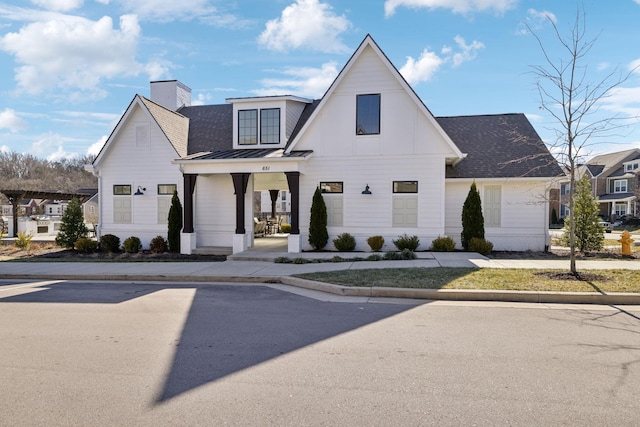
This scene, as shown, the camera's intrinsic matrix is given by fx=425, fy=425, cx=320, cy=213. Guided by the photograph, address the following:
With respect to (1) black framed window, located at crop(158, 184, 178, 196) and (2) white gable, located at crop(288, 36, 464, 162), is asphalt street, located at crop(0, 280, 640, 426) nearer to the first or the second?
(2) white gable, located at crop(288, 36, 464, 162)

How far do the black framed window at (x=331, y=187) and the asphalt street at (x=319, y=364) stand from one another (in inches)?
364

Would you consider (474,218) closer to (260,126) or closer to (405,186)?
(405,186)

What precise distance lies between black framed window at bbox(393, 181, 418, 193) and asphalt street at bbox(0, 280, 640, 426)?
884 centimetres

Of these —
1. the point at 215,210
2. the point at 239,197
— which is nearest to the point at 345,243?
the point at 239,197

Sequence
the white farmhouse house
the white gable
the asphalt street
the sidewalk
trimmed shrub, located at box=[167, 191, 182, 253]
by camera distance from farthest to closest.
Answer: trimmed shrub, located at box=[167, 191, 182, 253], the white farmhouse house, the white gable, the sidewalk, the asphalt street

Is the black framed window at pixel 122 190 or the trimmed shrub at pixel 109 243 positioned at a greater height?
the black framed window at pixel 122 190

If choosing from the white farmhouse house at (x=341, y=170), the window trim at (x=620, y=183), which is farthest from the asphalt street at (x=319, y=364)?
the window trim at (x=620, y=183)

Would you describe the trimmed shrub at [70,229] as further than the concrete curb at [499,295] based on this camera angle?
Yes

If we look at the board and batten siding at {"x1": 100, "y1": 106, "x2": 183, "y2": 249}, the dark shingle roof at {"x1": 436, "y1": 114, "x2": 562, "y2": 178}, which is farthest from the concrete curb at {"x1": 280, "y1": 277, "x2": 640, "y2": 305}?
the board and batten siding at {"x1": 100, "y1": 106, "x2": 183, "y2": 249}

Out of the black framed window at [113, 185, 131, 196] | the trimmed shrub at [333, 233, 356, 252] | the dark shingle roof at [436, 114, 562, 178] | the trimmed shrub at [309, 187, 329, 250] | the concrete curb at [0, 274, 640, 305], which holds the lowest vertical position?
the concrete curb at [0, 274, 640, 305]

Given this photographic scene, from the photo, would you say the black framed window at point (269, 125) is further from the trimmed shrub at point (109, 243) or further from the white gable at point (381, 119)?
the trimmed shrub at point (109, 243)

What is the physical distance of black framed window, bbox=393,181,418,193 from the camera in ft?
54.9

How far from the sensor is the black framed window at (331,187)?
17.3m

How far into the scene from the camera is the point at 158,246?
1778 centimetres
